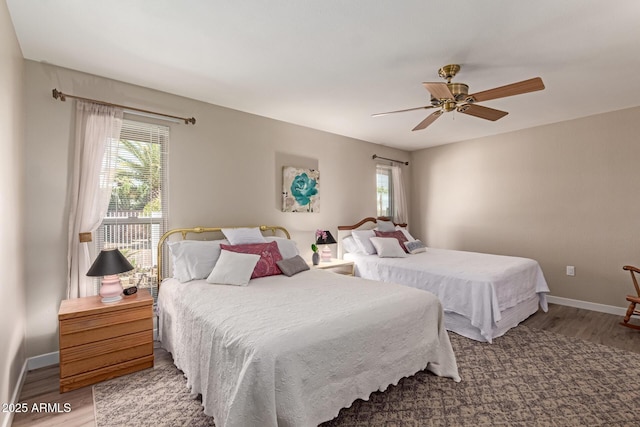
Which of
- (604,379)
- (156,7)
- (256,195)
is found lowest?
(604,379)

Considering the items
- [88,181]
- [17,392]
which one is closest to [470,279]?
[88,181]

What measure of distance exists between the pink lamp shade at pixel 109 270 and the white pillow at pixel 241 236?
3.29 ft

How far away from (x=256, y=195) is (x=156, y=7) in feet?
7.36

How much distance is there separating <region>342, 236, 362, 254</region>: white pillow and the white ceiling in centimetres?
209

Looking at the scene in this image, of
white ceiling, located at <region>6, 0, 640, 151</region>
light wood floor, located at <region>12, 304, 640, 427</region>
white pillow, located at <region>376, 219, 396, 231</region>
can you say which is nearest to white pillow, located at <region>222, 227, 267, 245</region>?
light wood floor, located at <region>12, 304, 640, 427</region>

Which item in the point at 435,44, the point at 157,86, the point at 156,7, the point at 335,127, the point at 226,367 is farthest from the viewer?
the point at 335,127

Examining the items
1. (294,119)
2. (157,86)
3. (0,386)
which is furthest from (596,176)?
(0,386)

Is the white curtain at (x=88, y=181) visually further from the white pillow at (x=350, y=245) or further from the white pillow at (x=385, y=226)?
the white pillow at (x=385, y=226)

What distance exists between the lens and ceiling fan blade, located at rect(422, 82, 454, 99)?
Result: 2220 millimetres

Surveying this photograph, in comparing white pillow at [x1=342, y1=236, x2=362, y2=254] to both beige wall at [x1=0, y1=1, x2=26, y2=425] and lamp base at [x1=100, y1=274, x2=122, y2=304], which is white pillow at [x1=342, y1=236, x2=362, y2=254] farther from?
beige wall at [x1=0, y1=1, x2=26, y2=425]

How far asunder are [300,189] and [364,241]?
125 centimetres

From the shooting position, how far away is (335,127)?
14.5 ft

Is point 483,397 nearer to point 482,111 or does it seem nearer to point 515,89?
point 515,89

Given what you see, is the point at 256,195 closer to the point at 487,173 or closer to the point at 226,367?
the point at 226,367
